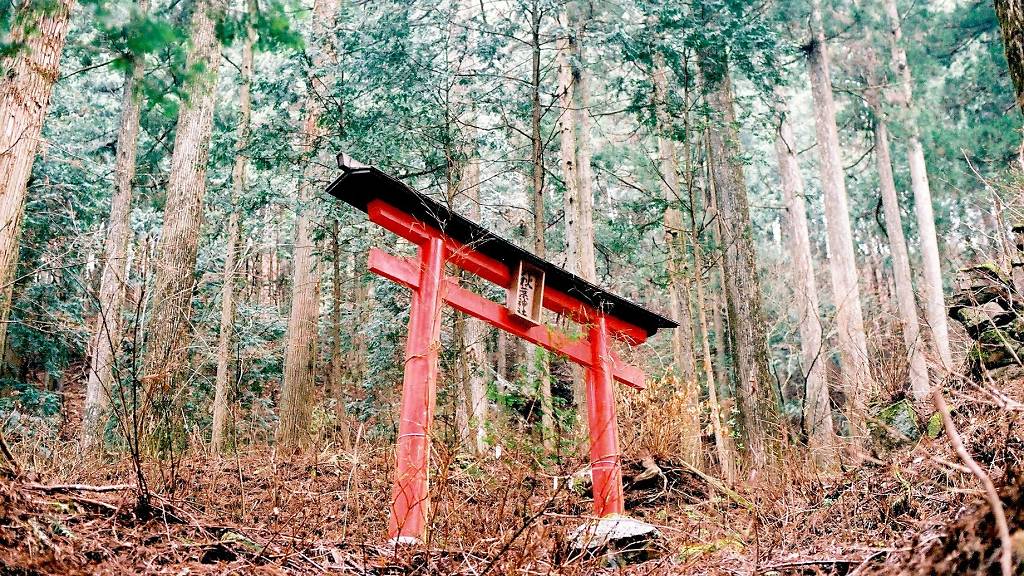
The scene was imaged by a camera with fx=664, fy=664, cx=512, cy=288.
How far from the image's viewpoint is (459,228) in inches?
233

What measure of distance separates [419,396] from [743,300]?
15.9 feet

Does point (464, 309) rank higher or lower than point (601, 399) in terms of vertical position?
higher

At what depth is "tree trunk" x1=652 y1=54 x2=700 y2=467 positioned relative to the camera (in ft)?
28.6

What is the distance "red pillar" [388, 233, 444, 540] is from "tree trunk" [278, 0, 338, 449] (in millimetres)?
4139

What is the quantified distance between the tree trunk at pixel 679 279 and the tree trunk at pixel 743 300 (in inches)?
30.2

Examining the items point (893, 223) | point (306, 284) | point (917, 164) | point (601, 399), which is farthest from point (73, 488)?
point (893, 223)

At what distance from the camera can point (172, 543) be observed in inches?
125

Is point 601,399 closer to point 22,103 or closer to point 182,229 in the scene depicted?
point 182,229

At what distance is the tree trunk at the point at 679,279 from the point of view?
28.6 ft

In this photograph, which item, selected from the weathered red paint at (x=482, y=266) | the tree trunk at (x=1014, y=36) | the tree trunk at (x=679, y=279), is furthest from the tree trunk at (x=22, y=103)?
the tree trunk at (x=679, y=279)

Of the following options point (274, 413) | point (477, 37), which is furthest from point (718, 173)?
point (274, 413)

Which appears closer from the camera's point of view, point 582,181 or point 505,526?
point 505,526

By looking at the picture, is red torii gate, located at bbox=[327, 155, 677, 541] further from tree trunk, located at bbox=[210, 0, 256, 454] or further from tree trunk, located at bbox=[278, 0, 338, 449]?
tree trunk, located at bbox=[210, 0, 256, 454]

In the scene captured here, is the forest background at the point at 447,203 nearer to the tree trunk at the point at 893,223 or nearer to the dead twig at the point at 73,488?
the tree trunk at the point at 893,223
